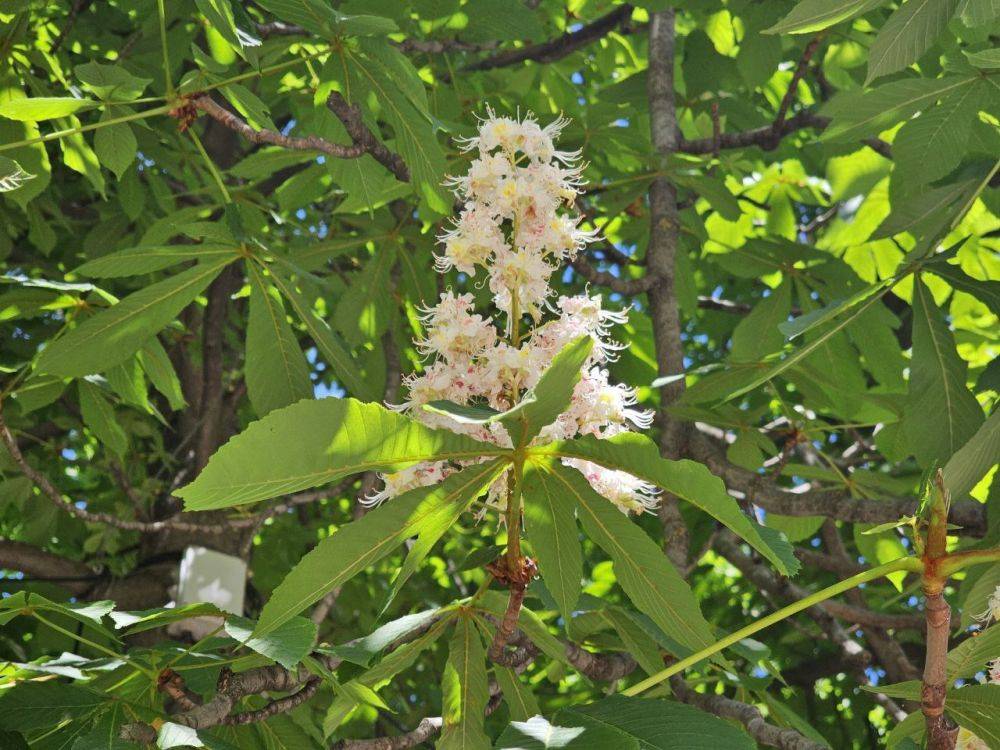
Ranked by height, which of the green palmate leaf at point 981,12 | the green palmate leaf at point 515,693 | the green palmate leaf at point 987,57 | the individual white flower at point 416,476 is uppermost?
the green palmate leaf at point 981,12

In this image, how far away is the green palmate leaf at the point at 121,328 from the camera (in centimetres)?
178

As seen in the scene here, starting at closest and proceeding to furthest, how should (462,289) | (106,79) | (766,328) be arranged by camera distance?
(106,79)
(766,328)
(462,289)

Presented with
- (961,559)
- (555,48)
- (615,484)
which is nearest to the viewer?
(961,559)

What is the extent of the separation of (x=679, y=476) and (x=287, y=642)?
456 mm

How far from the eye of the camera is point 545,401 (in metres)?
0.98

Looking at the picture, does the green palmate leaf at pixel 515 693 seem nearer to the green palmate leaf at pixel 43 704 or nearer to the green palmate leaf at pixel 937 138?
the green palmate leaf at pixel 43 704

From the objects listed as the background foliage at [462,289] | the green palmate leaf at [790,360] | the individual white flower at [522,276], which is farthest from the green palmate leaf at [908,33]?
the individual white flower at [522,276]

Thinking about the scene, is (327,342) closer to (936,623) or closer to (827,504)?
(827,504)

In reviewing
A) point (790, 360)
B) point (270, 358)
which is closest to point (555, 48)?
point (270, 358)

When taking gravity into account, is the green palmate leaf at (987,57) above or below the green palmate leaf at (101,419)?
above

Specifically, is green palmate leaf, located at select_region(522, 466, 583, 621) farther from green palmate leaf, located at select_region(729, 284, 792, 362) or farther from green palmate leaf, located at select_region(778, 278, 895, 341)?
green palmate leaf, located at select_region(729, 284, 792, 362)

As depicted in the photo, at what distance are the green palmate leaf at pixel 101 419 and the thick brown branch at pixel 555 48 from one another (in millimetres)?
1460

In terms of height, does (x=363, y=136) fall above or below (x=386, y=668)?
above

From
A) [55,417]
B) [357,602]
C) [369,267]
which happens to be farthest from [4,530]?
[369,267]
